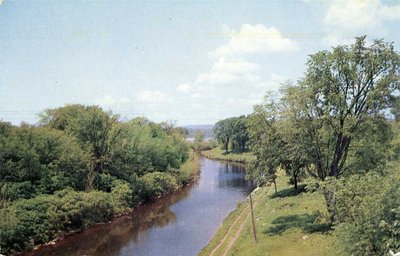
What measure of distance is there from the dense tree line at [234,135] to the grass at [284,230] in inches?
2723

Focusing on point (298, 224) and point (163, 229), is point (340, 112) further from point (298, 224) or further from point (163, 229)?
point (163, 229)

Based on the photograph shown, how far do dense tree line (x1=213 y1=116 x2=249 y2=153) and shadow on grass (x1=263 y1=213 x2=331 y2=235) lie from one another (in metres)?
75.6

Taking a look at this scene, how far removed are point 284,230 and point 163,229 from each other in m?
14.4

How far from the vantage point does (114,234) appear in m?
36.6

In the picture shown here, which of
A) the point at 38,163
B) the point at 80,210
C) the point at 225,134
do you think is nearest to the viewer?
the point at 80,210

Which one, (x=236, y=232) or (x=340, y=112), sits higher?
(x=340, y=112)

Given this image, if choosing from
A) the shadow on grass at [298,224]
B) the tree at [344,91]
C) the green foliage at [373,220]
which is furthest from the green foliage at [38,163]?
the green foliage at [373,220]

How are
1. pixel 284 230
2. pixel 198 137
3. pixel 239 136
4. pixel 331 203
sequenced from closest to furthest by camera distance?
pixel 331 203, pixel 284 230, pixel 239 136, pixel 198 137

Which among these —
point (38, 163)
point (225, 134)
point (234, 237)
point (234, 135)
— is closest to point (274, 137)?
point (234, 237)

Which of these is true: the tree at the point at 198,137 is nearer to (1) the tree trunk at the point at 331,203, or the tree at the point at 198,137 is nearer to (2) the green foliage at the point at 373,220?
(1) the tree trunk at the point at 331,203

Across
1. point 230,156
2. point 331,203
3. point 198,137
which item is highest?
point 198,137

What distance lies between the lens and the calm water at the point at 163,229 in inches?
1252

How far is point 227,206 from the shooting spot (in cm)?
4591

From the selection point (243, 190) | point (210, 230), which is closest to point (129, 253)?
point (210, 230)
